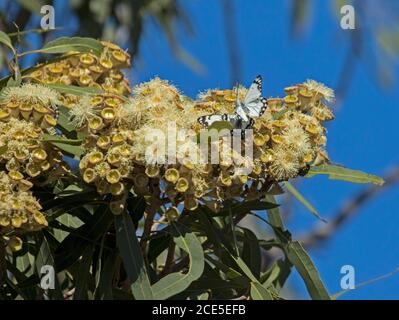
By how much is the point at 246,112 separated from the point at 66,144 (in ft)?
1.25

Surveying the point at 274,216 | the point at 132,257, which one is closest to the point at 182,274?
the point at 132,257

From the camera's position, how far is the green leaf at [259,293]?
2.27 m

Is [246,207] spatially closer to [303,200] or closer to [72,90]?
[303,200]

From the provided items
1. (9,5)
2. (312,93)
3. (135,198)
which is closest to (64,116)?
(135,198)

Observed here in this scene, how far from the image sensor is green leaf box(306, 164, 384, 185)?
8.11 feet

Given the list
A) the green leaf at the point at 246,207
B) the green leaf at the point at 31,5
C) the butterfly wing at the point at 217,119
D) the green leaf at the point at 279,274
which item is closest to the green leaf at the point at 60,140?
the butterfly wing at the point at 217,119

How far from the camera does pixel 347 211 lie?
745 centimetres

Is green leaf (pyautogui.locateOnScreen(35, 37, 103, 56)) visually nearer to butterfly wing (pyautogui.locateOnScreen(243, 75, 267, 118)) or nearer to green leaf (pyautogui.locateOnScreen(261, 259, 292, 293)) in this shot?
butterfly wing (pyautogui.locateOnScreen(243, 75, 267, 118))

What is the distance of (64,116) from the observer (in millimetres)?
2367

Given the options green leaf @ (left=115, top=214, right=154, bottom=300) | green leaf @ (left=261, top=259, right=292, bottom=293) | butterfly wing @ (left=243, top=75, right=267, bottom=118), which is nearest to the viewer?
green leaf @ (left=115, top=214, right=154, bottom=300)

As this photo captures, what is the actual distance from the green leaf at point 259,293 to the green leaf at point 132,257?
9.7 inches

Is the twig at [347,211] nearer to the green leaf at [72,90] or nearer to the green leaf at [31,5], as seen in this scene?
the green leaf at [31,5]

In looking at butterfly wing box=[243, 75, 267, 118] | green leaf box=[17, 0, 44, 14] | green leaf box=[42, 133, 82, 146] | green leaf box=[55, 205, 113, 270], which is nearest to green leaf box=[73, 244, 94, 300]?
green leaf box=[55, 205, 113, 270]

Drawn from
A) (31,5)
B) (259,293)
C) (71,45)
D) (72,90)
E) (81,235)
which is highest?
(31,5)
